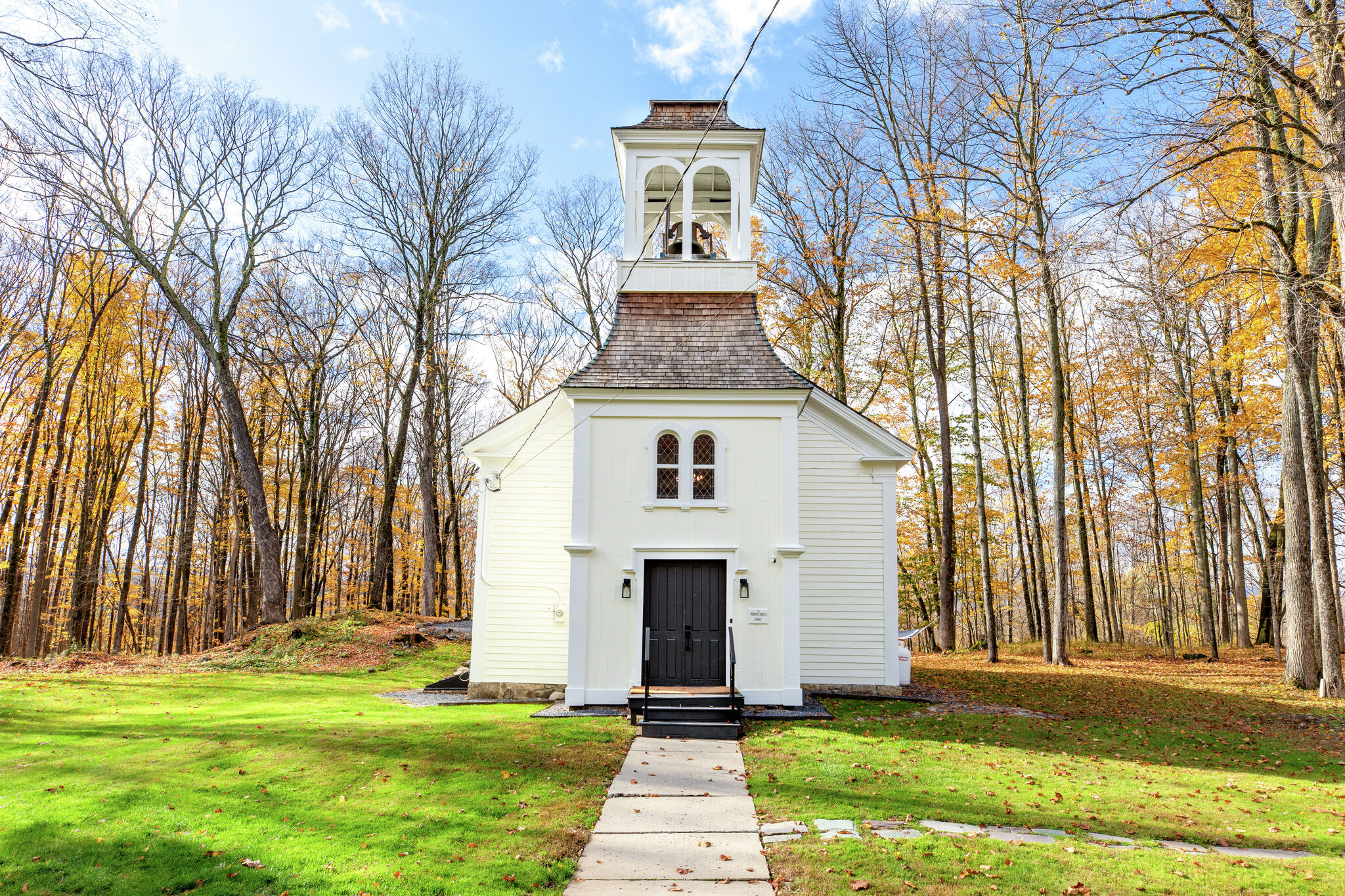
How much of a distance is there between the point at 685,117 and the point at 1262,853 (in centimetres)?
1436

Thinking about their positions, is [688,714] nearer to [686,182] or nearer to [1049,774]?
[1049,774]

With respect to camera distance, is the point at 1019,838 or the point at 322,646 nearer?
the point at 1019,838

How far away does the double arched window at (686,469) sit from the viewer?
1326cm

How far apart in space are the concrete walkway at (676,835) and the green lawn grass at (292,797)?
10.3 inches

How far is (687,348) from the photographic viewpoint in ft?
46.7

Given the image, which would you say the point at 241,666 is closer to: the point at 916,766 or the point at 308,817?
the point at 308,817

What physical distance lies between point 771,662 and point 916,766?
3.81m

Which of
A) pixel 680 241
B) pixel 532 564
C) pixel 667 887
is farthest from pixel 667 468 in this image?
pixel 667 887

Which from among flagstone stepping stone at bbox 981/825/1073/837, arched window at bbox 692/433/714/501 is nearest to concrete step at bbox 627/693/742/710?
arched window at bbox 692/433/714/501

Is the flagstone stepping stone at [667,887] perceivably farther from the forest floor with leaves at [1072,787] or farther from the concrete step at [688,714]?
the concrete step at [688,714]

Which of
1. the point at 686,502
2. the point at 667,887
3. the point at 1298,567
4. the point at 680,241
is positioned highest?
the point at 680,241

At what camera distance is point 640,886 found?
5785 mm

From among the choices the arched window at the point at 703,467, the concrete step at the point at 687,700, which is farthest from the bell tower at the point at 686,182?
the concrete step at the point at 687,700

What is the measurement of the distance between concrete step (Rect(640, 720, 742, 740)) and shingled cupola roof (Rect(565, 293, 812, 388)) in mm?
5713
